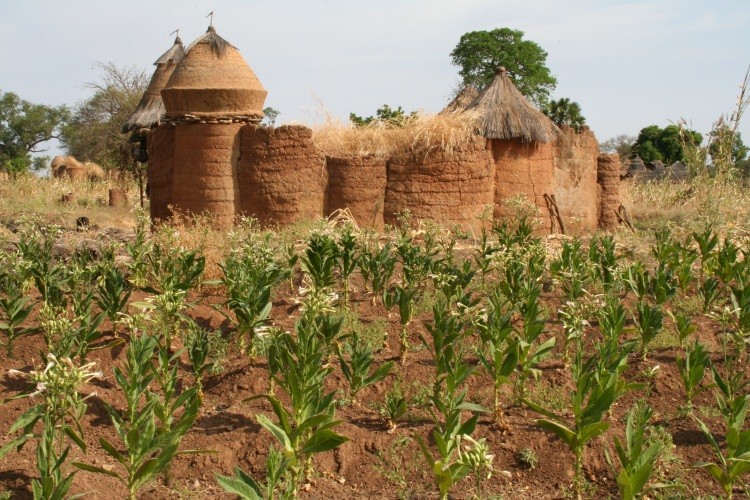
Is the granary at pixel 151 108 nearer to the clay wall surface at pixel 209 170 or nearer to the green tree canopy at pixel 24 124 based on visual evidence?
the clay wall surface at pixel 209 170

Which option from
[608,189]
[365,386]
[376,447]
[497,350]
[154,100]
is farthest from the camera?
[154,100]

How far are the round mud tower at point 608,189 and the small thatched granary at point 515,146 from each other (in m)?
1.41

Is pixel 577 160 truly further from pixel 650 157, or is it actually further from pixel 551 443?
pixel 650 157

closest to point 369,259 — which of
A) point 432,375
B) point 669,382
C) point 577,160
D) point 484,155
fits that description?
point 432,375

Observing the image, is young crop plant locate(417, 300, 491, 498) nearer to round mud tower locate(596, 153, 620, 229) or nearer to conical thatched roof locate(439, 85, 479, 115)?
round mud tower locate(596, 153, 620, 229)

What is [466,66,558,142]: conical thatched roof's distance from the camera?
12211 millimetres

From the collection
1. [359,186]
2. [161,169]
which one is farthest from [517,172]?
[161,169]

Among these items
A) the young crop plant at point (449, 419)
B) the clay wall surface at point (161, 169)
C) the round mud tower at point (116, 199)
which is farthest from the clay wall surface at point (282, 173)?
the round mud tower at point (116, 199)

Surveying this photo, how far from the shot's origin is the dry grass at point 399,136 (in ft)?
39.4

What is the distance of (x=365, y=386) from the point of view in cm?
548

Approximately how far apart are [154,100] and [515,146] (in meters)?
9.46

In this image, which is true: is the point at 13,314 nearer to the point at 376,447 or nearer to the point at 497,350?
the point at 376,447

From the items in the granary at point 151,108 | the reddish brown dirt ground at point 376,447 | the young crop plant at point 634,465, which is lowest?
the reddish brown dirt ground at point 376,447

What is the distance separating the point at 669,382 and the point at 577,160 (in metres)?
Result: 7.78
